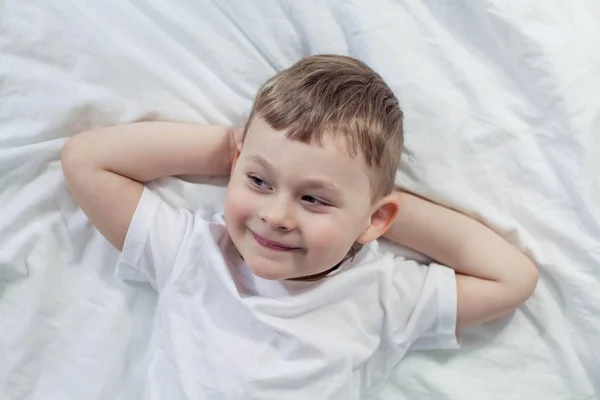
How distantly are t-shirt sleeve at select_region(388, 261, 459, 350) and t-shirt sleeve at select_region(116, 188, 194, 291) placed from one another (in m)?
0.31

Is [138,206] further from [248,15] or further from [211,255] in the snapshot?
[248,15]

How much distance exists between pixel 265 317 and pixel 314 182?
0.22 m

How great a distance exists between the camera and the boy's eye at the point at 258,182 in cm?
86

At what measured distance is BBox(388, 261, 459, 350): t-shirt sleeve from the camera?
0.99 m

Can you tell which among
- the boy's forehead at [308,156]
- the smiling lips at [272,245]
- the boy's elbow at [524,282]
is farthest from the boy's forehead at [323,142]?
the boy's elbow at [524,282]

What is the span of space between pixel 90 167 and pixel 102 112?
0.09 metres

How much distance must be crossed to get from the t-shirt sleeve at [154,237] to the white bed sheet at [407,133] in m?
0.05

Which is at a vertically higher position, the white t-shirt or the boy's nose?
the boy's nose

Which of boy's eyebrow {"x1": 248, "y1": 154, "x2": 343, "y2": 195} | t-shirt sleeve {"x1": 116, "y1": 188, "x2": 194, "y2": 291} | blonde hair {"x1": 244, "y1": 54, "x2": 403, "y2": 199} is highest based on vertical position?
blonde hair {"x1": 244, "y1": 54, "x2": 403, "y2": 199}

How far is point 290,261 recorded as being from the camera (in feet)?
2.91

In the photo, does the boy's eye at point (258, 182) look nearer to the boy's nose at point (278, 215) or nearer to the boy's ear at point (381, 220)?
the boy's nose at point (278, 215)

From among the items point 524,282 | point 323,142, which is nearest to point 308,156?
point 323,142

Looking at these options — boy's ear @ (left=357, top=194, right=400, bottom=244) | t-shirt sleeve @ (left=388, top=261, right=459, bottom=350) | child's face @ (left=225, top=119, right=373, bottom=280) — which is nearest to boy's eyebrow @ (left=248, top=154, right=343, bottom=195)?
child's face @ (left=225, top=119, right=373, bottom=280)

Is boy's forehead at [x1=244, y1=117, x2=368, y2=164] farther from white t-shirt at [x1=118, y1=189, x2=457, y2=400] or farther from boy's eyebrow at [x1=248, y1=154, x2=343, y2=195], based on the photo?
white t-shirt at [x1=118, y1=189, x2=457, y2=400]
